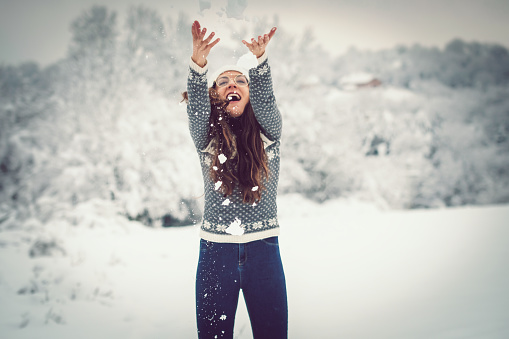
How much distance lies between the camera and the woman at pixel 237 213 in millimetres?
997

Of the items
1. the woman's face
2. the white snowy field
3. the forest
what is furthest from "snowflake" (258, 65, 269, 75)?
the forest

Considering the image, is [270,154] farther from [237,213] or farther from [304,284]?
[304,284]

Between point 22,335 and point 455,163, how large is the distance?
963cm

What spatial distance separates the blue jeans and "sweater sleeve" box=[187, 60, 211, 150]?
41 cm

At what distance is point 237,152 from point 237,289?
1.55 feet

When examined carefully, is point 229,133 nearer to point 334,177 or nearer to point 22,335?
point 22,335

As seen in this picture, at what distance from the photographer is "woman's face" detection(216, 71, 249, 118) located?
1114mm

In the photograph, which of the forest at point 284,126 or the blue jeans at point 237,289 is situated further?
the forest at point 284,126

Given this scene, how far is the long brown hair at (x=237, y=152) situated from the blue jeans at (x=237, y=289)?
7.3 inches

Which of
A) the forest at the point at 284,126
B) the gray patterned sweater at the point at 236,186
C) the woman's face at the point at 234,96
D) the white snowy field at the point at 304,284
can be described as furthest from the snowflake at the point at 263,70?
the forest at the point at 284,126

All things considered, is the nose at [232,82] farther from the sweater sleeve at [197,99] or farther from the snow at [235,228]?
the snow at [235,228]

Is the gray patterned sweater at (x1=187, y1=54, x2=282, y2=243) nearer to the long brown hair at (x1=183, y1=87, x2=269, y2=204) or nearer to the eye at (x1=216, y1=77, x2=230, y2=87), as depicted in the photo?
the long brown hair at (x1=183, y1=87, x2=269, y2=204)

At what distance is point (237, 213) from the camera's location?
3.38 ft

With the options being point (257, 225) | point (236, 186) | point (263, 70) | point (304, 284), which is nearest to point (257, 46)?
point (263, 70)
